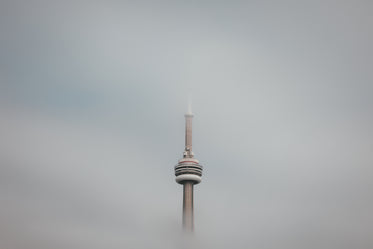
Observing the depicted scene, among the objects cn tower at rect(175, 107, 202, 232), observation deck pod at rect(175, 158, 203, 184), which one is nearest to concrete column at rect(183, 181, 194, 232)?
cn tower at rect(175, 107, 202, 232)

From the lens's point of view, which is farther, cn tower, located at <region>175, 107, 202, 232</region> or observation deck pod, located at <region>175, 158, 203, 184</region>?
observation deck pod, located at <region>175, 158, 203, 184</region>

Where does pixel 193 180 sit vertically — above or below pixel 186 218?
above

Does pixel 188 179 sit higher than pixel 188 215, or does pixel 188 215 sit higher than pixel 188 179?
pixel 188 179

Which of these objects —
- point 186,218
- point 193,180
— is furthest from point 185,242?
point 193,180

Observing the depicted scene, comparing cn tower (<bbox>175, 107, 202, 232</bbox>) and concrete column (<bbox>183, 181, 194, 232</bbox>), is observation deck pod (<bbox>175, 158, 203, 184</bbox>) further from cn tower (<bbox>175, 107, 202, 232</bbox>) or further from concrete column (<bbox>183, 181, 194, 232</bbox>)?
concrete column (<bbox>183, 181, 194, 232</bbox>)

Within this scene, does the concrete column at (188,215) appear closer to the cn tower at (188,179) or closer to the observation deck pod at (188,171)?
the cn tower at (188,179)

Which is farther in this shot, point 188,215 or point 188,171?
point 188,171

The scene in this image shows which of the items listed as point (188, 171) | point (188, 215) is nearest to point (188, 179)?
point (188, 171)

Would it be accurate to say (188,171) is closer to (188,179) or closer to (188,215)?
(188,179)

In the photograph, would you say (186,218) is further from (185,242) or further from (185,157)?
(185,157)

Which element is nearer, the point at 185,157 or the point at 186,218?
the point at 186,218

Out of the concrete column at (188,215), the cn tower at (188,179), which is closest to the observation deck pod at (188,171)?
the cn tower at (188,179)
